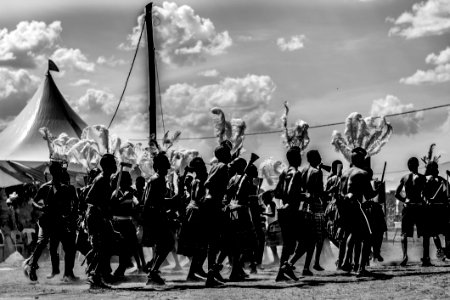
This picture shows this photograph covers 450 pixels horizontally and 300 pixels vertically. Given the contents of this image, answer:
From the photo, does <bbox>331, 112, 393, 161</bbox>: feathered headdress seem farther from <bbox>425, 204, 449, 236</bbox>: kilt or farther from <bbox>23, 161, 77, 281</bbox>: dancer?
<bbox>23, 161, 77, 281</bbox>: dancer

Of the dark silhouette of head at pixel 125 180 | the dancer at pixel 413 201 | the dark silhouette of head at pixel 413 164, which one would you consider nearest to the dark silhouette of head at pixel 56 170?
the dark silhouette of head at pixel 125 180

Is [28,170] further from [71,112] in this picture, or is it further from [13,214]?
[71,112]

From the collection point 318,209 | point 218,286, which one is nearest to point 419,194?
point 318,209

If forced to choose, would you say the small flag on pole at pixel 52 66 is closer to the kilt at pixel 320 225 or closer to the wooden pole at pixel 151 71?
the wooden pole at pixel 151 71

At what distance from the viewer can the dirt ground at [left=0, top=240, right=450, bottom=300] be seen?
9445mm

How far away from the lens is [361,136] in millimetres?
21969

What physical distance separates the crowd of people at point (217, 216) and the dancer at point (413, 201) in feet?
0.06

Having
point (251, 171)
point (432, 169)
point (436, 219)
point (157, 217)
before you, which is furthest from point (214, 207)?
point (432, 169)

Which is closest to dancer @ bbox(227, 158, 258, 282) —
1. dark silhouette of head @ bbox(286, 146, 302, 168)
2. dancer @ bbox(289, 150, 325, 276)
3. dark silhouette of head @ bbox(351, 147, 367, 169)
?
dancer @ bbox(289, 150, 325, 276)

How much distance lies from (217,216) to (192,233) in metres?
0.43

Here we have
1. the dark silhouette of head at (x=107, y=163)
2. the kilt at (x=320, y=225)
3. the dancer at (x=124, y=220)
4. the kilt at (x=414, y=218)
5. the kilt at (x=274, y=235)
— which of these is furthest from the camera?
the kilt at (x=274, y=235)

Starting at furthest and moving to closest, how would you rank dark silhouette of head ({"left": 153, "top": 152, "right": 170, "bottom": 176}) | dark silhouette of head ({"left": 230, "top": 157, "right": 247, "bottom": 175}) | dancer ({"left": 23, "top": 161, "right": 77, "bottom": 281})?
1. dancer ({"left": 23, "top": 161, "right": 77, "bottom": 281})
2. dark silhouette of head ({"left": 230, "top": 157, "right": 247, "bottom": 175})
3. dark silhouette of head ({"left": 153, "top": 152, "right": 170, "bottom": 176})

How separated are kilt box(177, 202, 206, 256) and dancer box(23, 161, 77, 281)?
2.48 meters

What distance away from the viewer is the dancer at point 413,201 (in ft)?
46.3
